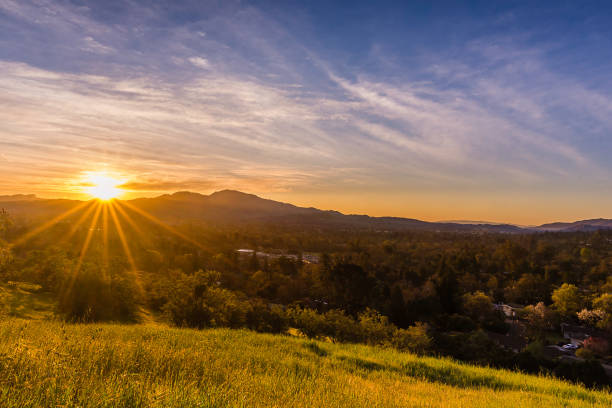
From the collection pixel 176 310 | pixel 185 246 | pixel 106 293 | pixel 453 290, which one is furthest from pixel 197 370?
pixel 185 246

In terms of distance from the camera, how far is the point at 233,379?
600 centimetres

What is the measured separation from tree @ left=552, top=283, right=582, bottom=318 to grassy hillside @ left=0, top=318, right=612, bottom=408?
184 feet

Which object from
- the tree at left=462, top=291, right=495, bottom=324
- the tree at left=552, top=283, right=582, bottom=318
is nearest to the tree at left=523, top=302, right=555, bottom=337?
the tree at left=552, top=283, right=582, bottom=318

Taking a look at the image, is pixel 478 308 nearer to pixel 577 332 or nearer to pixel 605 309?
pixel 577 332

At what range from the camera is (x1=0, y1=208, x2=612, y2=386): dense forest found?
2238cm

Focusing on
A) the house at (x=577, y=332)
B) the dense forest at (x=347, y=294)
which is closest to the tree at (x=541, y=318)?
the dense forest at (x=347, y=294)

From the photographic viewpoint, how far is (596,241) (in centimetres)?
13325

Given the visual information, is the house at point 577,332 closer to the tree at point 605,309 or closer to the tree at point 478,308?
the tree at point 605,309

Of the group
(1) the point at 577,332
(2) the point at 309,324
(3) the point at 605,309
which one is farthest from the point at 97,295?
(3) the point at 605,309

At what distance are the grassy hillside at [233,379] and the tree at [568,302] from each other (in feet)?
184

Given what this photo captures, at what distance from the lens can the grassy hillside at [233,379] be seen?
4.16 meters

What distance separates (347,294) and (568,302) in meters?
34.9

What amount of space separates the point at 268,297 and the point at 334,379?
47.1m

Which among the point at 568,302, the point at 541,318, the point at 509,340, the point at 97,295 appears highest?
the point at 97,295
